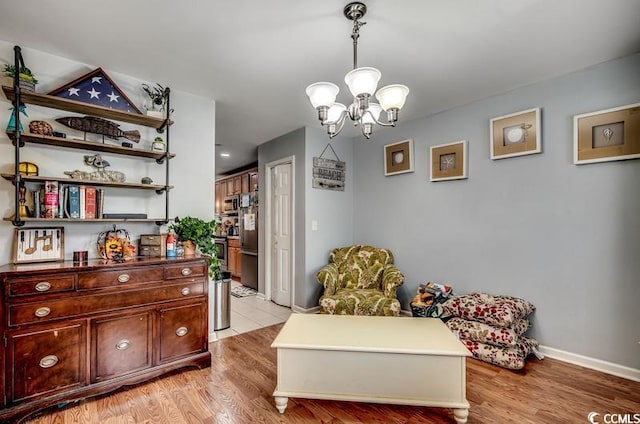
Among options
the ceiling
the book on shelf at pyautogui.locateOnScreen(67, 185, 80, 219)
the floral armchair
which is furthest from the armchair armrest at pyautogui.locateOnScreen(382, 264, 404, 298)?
the book on shelf at pyautogui.locateOnScreen(67, 185, 80, 219)

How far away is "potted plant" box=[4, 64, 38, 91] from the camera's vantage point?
2.03 m

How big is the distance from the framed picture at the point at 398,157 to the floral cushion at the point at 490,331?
1811 millimetres

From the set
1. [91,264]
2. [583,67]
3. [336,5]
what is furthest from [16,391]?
[583,67]

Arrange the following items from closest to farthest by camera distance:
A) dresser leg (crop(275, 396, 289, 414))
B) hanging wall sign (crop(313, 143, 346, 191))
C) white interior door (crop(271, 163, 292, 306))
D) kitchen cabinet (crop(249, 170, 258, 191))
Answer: dresser leg (crop(275, 396, 289, 414))
hanging wall sign (crop(313, 143, 346, 191))
white interior door (crop(271, 163, 292, 306))
kitchen cabinet (crop(249, 170, 258, 191))

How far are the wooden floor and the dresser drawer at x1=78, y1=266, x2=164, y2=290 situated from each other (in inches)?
30.7

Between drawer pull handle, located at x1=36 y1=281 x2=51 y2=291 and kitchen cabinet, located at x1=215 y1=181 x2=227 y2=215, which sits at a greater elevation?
kitchen cabinet, located at x1=215 y1=181 x2=227 y2=215

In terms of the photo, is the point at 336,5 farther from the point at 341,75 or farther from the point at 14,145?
the point at 14,145

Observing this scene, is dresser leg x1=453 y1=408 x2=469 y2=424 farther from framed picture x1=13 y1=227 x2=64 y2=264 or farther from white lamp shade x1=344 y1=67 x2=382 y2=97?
framed picture x1=13 y1=227 x2=64 y2=264

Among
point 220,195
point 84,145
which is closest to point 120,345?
point 84,145

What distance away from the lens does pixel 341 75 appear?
2562 millimetres

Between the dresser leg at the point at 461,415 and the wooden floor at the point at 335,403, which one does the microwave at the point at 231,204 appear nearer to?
the wooden floor at the point at 335,403

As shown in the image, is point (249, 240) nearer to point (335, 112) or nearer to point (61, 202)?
point (61, 202)

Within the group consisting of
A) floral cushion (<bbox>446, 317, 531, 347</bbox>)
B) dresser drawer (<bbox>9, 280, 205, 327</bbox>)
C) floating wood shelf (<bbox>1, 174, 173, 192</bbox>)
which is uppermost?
floating wood shelf (<bbox>1, 174, 173, 192</bbox>)

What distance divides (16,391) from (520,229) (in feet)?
12.8
